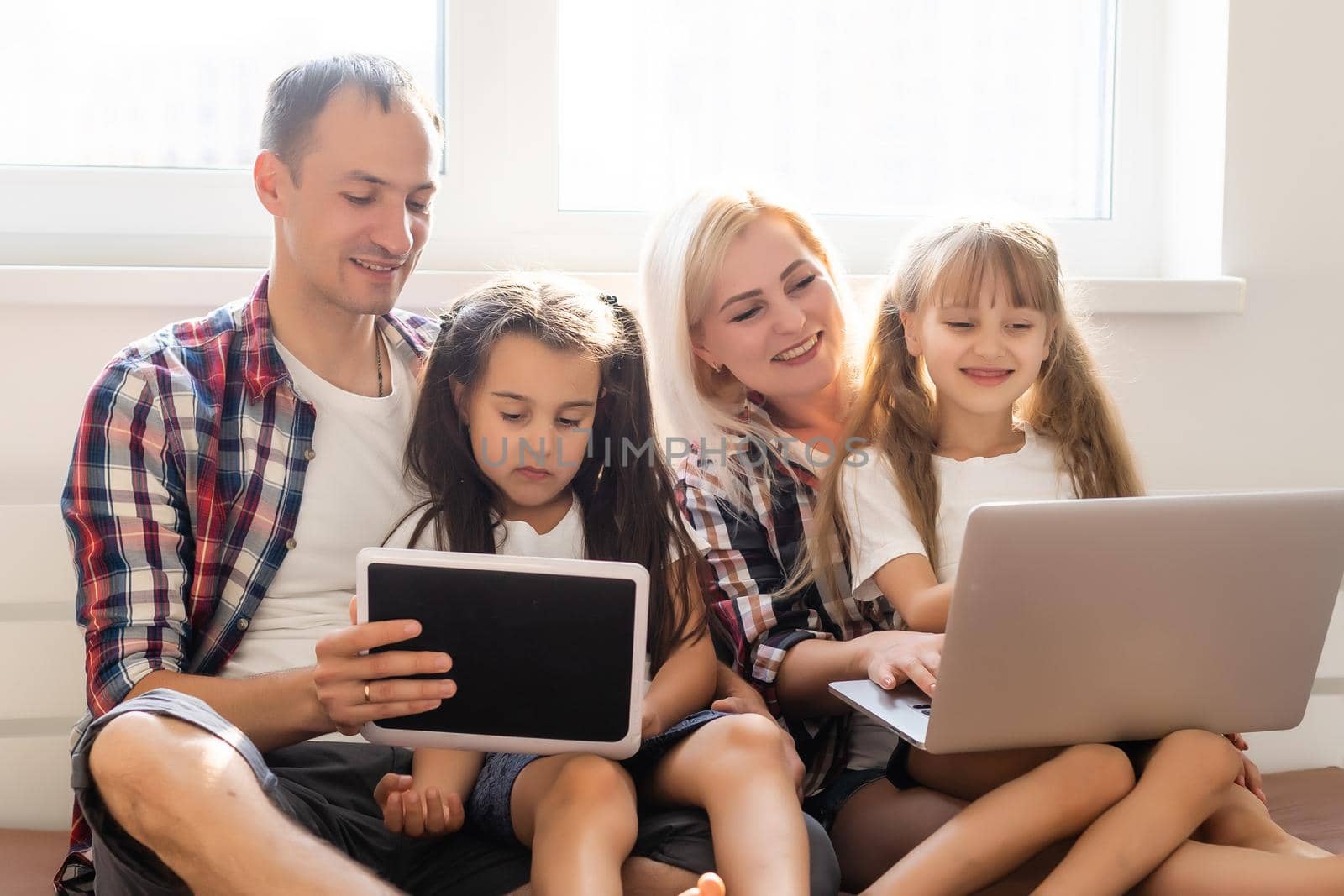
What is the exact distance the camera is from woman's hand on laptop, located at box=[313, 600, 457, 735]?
1121 mm

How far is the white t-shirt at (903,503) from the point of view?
1447 mm

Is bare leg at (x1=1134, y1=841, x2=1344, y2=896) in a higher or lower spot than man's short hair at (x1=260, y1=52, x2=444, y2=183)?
lower

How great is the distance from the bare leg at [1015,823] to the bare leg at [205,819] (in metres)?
0.47

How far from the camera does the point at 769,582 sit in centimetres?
153

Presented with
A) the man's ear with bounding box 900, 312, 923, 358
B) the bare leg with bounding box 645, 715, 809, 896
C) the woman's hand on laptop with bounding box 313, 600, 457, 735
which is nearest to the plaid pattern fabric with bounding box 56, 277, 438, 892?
the woman's hand on laptop with bounding box 313, 600, 457, 735

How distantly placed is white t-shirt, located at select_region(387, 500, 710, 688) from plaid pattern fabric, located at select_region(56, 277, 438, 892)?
4.9 inches

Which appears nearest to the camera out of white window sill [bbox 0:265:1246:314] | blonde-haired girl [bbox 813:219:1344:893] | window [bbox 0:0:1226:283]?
blonde-haired girl [bbox 813:219:1344:893]

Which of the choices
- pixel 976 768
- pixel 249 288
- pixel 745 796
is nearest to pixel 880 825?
pixel 976 768

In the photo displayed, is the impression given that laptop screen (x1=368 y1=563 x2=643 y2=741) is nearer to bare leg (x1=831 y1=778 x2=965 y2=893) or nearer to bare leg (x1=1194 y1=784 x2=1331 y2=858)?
bare leg (x1=831 y1=778 x2=965 y2=893)

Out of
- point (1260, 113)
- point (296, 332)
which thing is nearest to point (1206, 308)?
point (1260, 113)

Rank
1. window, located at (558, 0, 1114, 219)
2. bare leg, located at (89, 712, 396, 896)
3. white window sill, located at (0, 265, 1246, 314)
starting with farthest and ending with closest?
window, located at (558, 0, 1114, 219) → white window sill, located at (0, 265, 1246, 314) → bare leg, located at (89, 712, 396, 896)

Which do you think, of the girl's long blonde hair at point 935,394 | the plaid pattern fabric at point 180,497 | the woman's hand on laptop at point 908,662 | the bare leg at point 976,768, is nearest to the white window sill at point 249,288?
the girl's long blonde hair at point 935,394

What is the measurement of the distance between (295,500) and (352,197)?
0.35 meters

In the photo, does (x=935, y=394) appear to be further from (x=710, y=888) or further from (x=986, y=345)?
(x=710, y=888)
